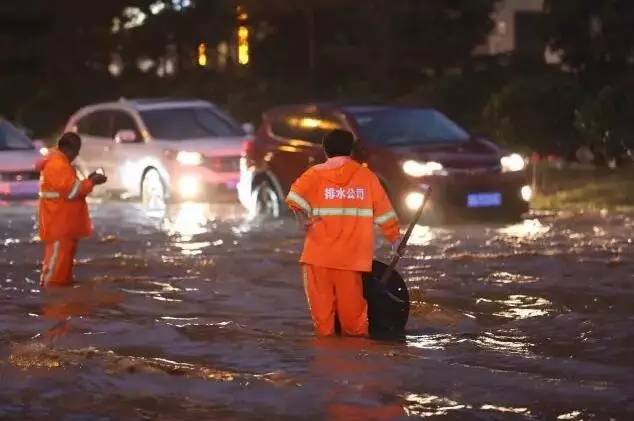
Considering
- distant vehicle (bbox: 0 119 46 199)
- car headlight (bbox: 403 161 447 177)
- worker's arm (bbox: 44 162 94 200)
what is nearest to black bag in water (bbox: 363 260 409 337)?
worker's arm (bbox: 44 162 94 200)

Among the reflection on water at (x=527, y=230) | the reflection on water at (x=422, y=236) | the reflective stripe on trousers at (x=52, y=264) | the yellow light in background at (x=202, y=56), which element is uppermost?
the yellow light in background at (x=202, y=56)

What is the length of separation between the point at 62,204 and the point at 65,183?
184 mm

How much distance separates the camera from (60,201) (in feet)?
42.7

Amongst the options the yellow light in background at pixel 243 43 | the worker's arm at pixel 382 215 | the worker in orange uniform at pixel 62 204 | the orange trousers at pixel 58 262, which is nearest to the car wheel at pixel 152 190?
the orange trousers at pixel 58 262

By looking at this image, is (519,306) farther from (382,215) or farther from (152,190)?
(152,190)

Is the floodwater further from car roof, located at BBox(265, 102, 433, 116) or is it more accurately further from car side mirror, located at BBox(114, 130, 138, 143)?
car side mirror, located at BBox(114, 130, 138, 143)

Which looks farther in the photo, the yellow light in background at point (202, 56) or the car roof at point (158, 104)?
the yellow light in background at point (202, 56)

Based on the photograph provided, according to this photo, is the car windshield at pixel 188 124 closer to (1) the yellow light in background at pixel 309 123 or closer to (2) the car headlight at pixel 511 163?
(1) the yellow light in background at pixel 309 123

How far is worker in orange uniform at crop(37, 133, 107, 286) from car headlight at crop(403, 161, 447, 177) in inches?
220

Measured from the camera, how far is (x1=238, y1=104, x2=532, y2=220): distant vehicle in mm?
17969

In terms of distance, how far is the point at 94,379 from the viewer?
350 inches

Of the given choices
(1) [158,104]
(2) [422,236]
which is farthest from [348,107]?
(1) [158,104]

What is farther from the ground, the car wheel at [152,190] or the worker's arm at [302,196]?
the worker's arm at [302,196]

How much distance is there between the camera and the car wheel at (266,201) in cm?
2005
